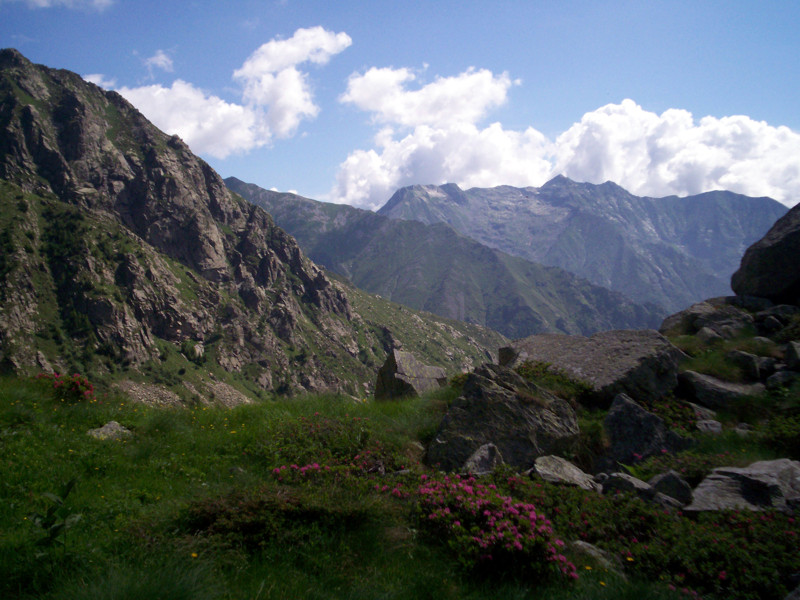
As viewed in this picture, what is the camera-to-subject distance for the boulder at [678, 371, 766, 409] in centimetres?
1181

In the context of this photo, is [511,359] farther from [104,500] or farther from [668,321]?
[104,500]

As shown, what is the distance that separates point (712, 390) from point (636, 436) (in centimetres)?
399

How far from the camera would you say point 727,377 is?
41.9 feet

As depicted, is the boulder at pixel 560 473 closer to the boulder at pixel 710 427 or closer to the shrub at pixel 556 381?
the shrub at pixel 556 381

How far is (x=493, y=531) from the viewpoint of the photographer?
572 cm

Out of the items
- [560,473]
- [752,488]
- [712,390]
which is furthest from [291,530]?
[712,390]

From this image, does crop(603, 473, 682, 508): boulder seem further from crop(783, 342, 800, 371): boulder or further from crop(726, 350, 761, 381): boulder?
Result: crop(783, 342, 800, 371): boulder

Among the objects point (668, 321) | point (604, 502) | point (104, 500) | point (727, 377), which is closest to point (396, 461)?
point (604, 502)

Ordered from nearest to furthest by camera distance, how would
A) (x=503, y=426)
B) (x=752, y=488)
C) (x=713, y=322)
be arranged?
1. (x=752, y=488)
2. (x=503, y=426)
3. (x=713, y=322)

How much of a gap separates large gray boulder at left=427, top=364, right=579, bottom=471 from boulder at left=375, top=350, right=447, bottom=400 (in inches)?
185

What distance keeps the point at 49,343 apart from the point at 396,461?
801 ft

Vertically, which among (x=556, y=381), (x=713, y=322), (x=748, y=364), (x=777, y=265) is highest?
(x=777, y=265)

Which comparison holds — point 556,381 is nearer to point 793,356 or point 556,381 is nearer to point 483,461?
point 483,461

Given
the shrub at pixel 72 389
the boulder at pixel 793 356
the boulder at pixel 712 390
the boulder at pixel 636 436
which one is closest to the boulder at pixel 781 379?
the boulder at pixel 712 390
